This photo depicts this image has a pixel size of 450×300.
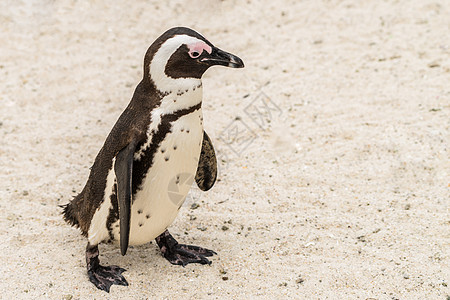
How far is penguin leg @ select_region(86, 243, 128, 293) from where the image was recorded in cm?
264

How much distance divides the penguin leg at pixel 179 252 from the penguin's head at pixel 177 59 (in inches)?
34.7

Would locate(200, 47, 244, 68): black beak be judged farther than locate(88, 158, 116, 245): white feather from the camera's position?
No

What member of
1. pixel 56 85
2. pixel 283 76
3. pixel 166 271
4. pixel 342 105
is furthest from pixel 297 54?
pixel 166 271

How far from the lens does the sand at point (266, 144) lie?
2.73 metres

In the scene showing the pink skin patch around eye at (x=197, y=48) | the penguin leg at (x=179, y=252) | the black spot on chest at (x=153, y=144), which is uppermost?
the pink skin patch around eye at (x=197, y=48)

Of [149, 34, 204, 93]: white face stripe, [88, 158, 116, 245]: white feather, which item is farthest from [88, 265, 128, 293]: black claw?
[149, 34, 204, 93]: white face stripe

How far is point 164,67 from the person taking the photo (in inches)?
93.0

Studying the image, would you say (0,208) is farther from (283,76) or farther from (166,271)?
(283,76)

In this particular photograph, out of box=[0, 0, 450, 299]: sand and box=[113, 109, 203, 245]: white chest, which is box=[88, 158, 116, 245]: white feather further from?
box=[0, 0, 450, 299]: sand

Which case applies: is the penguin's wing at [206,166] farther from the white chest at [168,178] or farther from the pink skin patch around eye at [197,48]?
the pink skin patch around eye at [197,48]

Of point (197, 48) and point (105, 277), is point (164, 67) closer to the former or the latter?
point (197, 48)

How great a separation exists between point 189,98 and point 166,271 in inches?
36.7

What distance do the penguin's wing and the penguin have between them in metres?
0.32

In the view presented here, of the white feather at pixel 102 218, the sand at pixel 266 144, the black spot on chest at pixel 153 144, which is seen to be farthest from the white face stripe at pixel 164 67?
the sand at pixel 266 144
